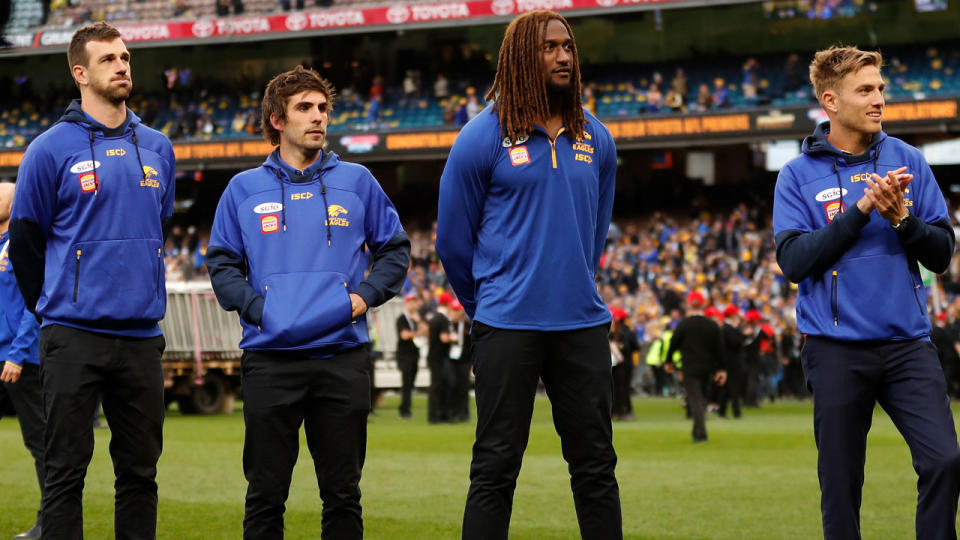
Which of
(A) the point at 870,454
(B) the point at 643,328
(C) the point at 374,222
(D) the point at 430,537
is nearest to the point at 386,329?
(B) the point at 643,328

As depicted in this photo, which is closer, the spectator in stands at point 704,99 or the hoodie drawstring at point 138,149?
the hoodie drawstring at point 138,149

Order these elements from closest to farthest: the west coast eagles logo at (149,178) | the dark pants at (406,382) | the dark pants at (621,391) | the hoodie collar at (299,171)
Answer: the hoodie collar at (299,171) → the west coast eagles logo at (149,178) → the dark pants at (621,391) → the dark pants at (406,382)

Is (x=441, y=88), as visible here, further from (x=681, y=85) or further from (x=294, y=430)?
(x=294, y=430)

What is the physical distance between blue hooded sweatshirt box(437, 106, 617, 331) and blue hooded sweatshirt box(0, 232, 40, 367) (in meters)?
3.83

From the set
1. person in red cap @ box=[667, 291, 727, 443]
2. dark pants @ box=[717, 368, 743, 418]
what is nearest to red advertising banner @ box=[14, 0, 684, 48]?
dark pants @ box=[717, 368, 743, 418]

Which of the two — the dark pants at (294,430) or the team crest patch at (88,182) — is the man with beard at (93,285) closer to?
the team crest patch at (88,182)

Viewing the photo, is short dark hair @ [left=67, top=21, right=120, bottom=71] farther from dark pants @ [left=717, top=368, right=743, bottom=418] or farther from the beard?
dark pants @ [left=717, top=368, right=743, bottom=418]

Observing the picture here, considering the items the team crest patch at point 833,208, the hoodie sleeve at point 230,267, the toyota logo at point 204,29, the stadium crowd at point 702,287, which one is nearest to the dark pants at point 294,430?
the hoodie sleeve at point 230,267

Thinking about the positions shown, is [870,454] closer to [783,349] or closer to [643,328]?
[783,349]

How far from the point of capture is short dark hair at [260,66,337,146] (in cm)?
619

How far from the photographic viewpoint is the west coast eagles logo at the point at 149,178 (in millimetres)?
6262

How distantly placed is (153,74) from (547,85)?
45.6 metres

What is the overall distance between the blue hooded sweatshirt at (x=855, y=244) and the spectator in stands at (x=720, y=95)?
34507 mm

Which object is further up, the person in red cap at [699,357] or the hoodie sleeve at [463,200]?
the hoodie sleeve at [463,200]
